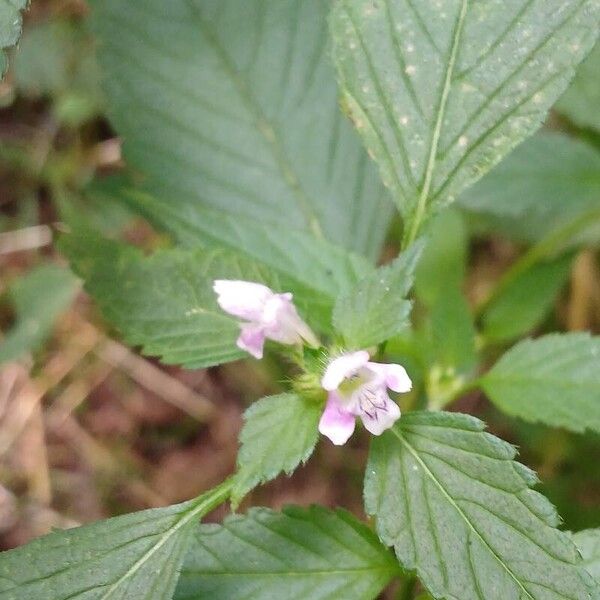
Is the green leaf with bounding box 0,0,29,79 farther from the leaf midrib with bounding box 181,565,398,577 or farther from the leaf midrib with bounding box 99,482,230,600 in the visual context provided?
the leaf midrib with bounding box 181,565,398,577

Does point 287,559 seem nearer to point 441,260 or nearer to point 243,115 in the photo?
point 243,115

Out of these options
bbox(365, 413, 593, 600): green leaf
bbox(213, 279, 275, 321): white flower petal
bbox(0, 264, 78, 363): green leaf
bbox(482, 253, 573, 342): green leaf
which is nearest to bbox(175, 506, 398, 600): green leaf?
bbox(365, 413, 593, 600): green leaf

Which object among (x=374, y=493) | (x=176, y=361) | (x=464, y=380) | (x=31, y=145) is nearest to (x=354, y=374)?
(x=374, y=493)

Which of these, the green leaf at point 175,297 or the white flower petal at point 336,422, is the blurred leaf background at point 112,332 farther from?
the white flower petal at point 336,422

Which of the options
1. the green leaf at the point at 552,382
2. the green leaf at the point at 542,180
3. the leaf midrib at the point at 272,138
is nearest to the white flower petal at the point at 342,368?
the green leaf at the point at 552,382

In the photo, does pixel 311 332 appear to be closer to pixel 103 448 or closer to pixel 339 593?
pixel 339 593

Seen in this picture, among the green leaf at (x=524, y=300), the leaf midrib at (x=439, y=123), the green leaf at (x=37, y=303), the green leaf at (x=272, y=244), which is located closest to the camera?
the leaf midrib at (x=439, y=123)
